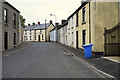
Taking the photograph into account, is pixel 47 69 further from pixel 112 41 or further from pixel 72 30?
pixel 72 30

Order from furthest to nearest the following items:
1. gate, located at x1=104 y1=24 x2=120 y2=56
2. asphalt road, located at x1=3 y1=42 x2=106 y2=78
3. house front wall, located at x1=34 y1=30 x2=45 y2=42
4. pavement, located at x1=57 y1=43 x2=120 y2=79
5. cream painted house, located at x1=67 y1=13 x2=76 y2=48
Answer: house front wall, located at x1=34 y1=30 x2=45 y2=42, cream painted house, located at x1=67 y1=13 x2=76 y2=48, gate, located at x1=104 y1=24 x2=120 y2=56, pavement, located at x1=57 y1=43 x2=120 y2=79, asphalt road, located at x1=3 y1=42 x2=106 y2=78

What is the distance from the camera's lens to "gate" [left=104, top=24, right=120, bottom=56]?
35.6 feet

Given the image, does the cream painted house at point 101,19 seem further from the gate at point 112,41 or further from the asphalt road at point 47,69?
the asphalt road at point 47,69

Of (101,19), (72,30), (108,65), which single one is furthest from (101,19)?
(72,30)

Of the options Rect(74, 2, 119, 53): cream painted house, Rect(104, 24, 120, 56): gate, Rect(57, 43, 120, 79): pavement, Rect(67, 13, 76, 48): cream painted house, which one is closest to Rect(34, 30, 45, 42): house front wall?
Rect(67, 13, 76, 48): cream painted house

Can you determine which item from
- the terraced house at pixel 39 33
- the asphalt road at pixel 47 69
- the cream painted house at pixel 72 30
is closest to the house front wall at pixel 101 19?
the asphalt road at pixel 47 69

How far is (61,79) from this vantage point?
16.6 ft

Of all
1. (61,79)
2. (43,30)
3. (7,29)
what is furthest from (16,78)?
(43,30)

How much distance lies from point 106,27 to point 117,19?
1.25 meters

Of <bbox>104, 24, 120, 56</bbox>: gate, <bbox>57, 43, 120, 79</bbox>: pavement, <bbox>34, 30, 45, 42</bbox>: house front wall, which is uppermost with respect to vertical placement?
<bbox>34, 30, 45, 42</bbox>: house front wall

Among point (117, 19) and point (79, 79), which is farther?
point (117, 19)

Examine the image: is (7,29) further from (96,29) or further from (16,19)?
(96,29)

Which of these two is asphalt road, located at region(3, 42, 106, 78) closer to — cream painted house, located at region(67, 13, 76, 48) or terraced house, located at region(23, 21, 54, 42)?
cream painted house, located at region(67, 13, 76, 48)

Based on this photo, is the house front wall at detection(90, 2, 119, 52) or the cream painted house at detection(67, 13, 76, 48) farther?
the cream painted house at detection(67, 13, 76, 48)
